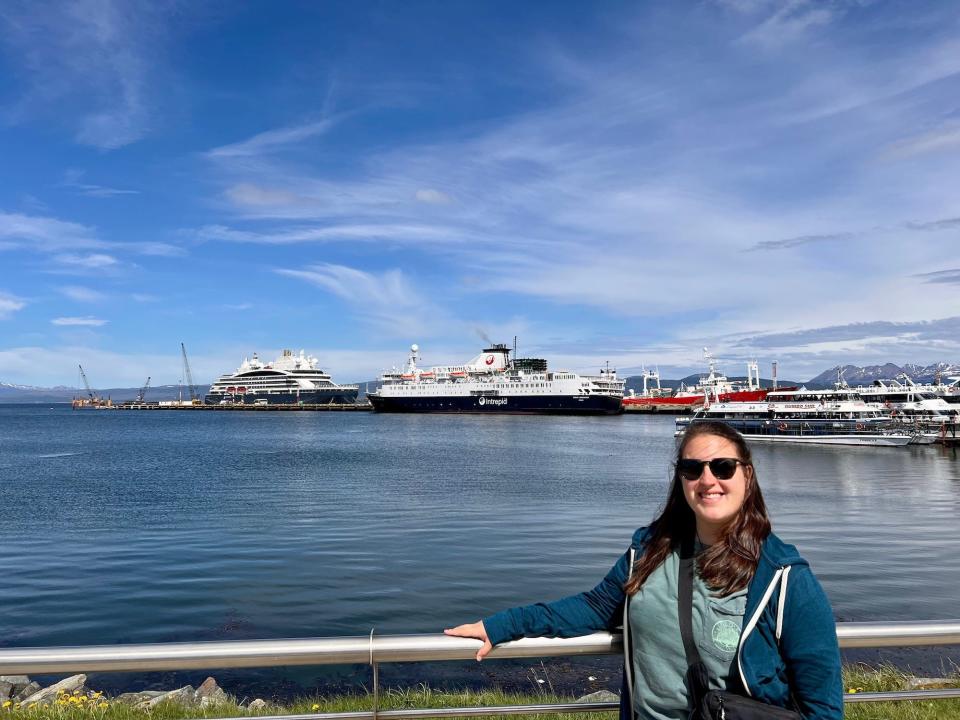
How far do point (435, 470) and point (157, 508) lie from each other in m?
17.2

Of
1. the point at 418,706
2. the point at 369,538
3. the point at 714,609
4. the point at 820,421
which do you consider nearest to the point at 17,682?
the point at 418,706

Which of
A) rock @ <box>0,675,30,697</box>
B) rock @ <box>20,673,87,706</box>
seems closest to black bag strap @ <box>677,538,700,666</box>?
rock @ <box>20,673,87,706</box>

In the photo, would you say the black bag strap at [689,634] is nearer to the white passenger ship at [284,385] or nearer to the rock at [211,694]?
the rock at [211,694]

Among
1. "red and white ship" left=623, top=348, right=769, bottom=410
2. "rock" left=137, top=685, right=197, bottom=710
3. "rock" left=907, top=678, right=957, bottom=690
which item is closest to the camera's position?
"rock" left=137, top=685, right=197, bottom=710

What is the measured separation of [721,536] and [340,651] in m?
1.45

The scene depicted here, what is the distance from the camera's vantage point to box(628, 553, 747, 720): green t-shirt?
2.52m

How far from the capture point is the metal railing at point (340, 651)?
257 centimetres

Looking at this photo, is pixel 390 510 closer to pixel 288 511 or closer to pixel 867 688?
pixel 288 511

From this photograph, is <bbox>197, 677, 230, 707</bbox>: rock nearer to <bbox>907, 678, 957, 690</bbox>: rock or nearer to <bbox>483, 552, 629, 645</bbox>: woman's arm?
<bbox>483, 552, 629, 645</bbox>: woman's arm

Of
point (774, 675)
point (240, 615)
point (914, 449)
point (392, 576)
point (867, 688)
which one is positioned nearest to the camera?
point (774, 675)

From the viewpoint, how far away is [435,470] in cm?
4094

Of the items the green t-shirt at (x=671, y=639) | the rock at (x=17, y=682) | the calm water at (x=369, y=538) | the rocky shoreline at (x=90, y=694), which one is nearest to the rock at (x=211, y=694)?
the rocky shoreline at (x=90, y=694)

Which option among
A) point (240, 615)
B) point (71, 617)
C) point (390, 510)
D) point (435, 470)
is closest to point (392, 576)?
point (240, 615)

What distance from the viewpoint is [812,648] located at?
2426 mm
